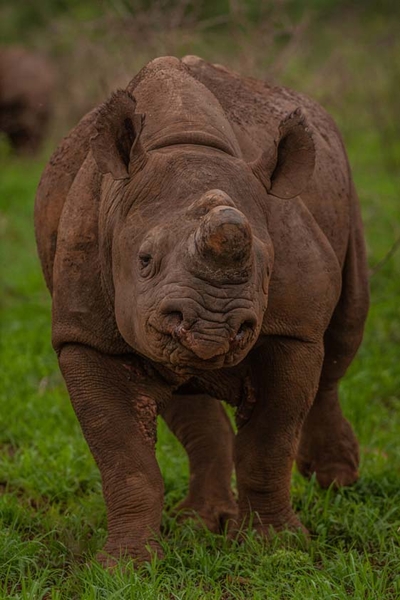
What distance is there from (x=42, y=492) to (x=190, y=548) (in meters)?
1.15

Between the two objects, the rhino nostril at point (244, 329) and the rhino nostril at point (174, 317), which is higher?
the rhino nostril at point (174, 317)

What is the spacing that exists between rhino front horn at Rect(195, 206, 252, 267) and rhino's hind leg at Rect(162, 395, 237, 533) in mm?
2148

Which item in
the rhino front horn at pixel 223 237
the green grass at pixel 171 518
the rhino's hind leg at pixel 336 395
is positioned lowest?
the green grass at pixel 171 518

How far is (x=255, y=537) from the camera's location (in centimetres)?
585

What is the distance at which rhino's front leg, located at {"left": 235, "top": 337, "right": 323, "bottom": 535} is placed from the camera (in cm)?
567

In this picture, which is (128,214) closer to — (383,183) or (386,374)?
(386,374)

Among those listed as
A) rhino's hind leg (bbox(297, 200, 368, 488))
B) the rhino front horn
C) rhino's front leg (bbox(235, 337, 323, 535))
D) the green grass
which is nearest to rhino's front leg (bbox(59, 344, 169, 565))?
the green grass

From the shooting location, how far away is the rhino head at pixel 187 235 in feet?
14.9

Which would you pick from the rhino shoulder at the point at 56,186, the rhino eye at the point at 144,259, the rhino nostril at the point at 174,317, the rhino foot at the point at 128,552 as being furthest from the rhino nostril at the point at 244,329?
the rhino shoulder at the point at 56,186

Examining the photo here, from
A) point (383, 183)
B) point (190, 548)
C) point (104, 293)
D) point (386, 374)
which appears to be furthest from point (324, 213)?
point (383, 183)

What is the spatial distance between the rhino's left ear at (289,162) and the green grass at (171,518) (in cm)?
154

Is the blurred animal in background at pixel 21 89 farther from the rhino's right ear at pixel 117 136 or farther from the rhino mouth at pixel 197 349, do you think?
the rhino mouth at pixel 197 349

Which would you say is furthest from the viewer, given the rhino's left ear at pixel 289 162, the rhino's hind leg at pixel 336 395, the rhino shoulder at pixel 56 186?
the rhino's hind leg at pixel 336 395

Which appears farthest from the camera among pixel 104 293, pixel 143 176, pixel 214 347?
pixel 104 293
